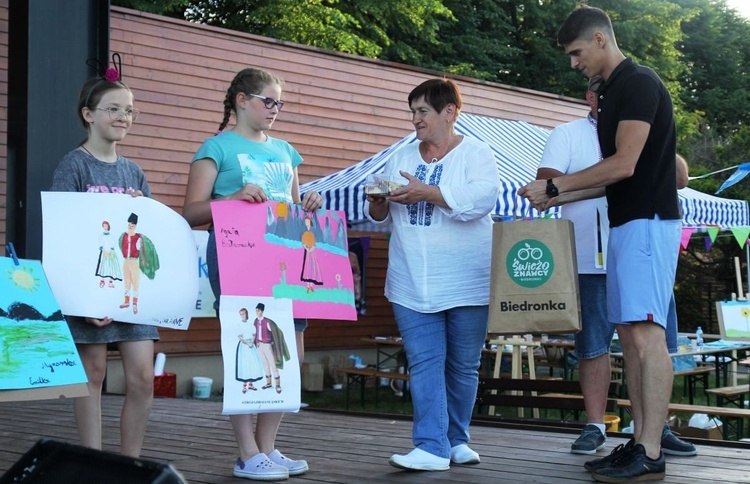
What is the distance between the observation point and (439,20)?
25562 mm

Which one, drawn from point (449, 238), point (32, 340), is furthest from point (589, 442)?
point (32, 340)

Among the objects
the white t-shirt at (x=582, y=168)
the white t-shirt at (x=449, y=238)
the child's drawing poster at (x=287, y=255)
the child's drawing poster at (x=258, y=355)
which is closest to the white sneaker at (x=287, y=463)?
the child's drawing poster at (x=258, y=355)

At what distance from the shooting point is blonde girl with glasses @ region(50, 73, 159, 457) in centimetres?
391

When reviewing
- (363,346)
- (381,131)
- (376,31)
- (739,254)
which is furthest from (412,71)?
(739,254)

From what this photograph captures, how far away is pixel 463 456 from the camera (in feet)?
15.0

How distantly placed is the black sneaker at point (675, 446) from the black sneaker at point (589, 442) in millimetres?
311

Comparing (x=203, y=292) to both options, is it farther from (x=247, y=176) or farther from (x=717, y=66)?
(x=717, y=66)

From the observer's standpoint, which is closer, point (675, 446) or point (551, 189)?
point (551, 189)

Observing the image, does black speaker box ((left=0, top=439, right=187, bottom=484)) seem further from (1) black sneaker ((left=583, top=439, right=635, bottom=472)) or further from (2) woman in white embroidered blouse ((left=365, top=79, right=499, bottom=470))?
(1) black sneaker ((left=583, top=439, right=635, bottom=472))

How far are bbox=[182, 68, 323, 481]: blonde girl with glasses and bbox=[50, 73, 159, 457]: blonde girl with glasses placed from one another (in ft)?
1.00

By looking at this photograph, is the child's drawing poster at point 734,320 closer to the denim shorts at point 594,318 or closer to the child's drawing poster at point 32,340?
the denim shorts at point 594,318

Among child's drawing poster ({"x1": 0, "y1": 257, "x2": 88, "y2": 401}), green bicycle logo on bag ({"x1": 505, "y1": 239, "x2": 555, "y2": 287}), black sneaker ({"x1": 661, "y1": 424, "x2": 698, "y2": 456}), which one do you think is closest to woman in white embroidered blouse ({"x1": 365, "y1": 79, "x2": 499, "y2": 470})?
green bicycle logo on bag ({"x1": 505, "y1": 239, "x2": 555, "y2": 287})

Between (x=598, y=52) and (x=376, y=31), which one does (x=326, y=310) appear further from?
(x=376, y=31)

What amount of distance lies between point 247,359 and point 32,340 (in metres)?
0.88
